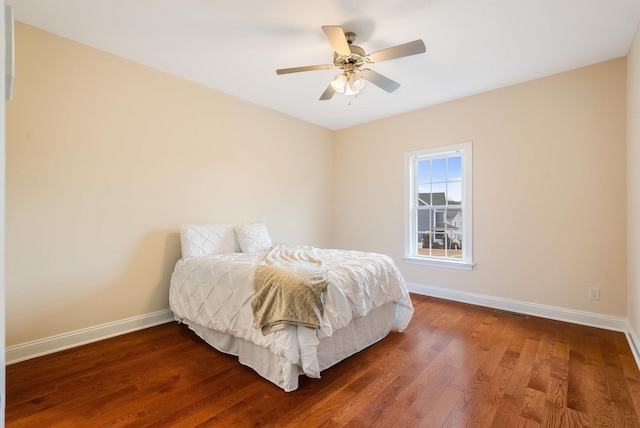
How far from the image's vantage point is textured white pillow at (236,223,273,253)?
3211 mm

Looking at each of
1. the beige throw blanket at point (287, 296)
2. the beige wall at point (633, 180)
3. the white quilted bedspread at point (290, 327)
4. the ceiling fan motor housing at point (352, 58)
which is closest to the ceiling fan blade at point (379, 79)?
the ceiling fan motor housing at point (352, 58)

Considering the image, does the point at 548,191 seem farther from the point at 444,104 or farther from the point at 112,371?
the point at 112,371

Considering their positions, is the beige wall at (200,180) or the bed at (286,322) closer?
the bed at (286,322)

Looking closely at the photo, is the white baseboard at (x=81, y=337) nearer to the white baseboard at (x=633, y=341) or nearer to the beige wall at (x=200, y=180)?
the beige wall at (x=200, y=180)

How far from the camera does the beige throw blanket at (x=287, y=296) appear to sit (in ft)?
5.96

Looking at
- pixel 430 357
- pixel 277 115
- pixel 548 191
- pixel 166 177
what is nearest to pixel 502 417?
pixel 430 357

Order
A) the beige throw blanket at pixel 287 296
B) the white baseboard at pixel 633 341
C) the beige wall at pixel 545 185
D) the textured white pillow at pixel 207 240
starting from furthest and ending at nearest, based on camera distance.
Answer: the textured white pillow at pixel 207 240 < the beige wall at pixel 545 185 < the white baseboard at pixel 633 341 < the beige throw blanket at pixel 287 296

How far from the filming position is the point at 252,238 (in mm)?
3270

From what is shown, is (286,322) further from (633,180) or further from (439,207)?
(633,180)

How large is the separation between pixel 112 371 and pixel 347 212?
3554 mm

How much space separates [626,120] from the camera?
8.80 ft

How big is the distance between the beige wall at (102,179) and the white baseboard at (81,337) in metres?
0.06

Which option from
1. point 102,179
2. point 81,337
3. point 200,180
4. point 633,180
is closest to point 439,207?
point 633,180

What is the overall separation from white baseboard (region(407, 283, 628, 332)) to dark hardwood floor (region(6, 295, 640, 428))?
19cm
